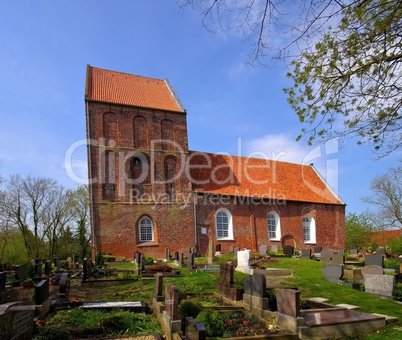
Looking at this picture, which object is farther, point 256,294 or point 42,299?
point 256,294

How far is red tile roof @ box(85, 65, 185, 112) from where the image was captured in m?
23.5

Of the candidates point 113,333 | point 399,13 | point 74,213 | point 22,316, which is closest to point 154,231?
point 74,213

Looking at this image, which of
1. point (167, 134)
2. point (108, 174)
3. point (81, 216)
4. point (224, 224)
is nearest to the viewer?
point (108, 174)

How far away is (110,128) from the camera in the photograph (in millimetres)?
22562

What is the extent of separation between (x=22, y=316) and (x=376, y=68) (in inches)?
251

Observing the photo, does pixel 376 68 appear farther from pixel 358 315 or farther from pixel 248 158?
pixel 248 158

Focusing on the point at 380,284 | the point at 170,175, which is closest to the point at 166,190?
the point at 170,175

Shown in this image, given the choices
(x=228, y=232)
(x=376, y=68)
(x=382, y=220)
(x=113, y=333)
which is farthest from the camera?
(x=382, y=220)

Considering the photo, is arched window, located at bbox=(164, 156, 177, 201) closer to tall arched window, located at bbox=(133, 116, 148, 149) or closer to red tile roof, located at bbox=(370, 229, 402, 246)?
tall arched window, located at bbox=(133, 116, 148, 149)

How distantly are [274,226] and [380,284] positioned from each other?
17360mm

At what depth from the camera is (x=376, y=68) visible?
5.21 m

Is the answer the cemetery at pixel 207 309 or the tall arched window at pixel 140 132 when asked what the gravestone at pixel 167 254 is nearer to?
the tall arched window at pixel 140 132

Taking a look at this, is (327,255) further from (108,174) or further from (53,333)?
(53,333)

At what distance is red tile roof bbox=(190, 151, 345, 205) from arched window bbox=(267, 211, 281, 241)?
150 centimetres
